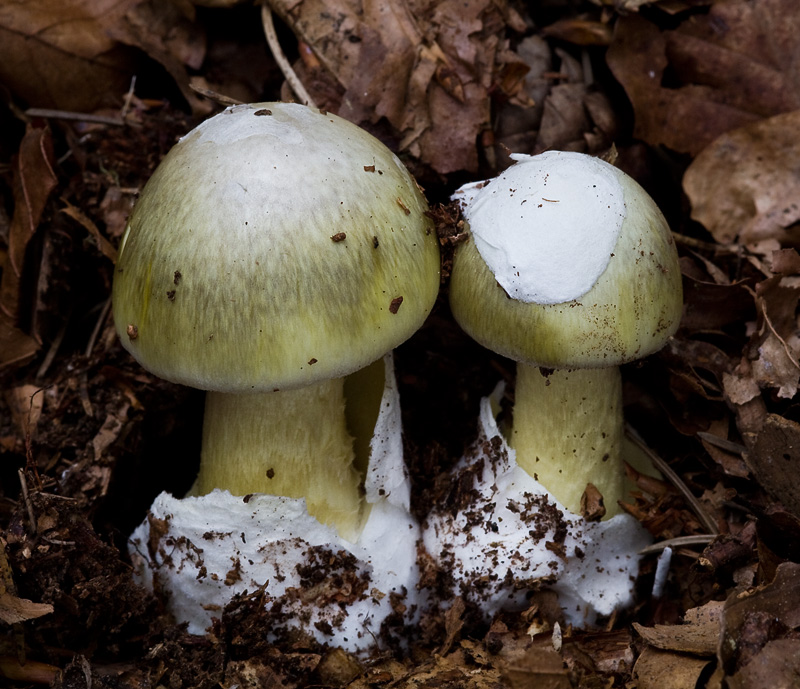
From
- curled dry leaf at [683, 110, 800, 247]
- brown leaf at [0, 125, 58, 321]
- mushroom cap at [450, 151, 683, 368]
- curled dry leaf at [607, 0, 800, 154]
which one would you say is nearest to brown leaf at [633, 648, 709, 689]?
mushroom cap at [450, 151, 683, 368]

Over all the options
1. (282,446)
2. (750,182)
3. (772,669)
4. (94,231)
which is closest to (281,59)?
(94,231)

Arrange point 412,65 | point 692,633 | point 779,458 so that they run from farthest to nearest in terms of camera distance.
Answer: point 412,65, point 779,458, point 692,633

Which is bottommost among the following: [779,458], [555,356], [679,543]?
[679,543]

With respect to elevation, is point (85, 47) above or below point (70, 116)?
above

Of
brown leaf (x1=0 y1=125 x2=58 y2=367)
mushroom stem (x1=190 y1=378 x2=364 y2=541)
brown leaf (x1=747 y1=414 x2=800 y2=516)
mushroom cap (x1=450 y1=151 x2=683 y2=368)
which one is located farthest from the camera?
brown leaf (x1=0 y1=125 x2=58 y2=367)

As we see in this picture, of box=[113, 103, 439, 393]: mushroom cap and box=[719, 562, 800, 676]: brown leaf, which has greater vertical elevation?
box=[113, 103, 439, 393]: mushroom cap

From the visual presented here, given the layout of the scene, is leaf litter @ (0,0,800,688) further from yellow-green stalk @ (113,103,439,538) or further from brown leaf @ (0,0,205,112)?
yellow-green stalk @ (113,103,439,538)

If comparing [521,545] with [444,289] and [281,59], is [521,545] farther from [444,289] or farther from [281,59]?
[281,59]

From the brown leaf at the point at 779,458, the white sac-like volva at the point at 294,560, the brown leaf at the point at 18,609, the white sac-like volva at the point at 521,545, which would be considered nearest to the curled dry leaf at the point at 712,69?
the brown leaf at the point at 779,458
